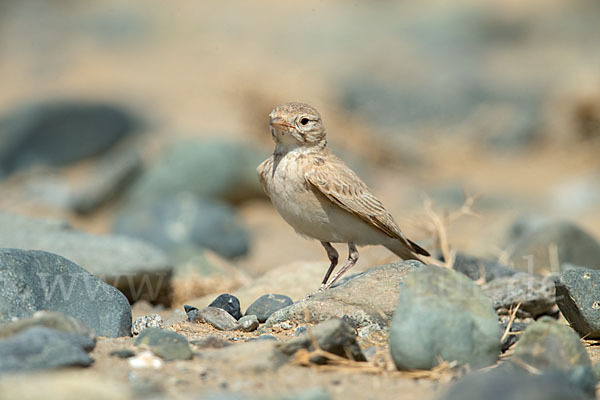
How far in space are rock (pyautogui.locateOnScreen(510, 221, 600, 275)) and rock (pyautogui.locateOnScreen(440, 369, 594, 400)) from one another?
405cm

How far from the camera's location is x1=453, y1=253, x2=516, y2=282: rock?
614cm

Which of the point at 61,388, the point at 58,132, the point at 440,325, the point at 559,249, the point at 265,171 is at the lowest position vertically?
the point at 559,249

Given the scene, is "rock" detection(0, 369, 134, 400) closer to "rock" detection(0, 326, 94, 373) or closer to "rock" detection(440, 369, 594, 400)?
"rock" detection(0, 326, 94, 373)

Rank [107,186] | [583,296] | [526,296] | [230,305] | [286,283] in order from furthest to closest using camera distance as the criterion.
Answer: [107,186] → [286,283] → [526,296] → [230,305] → [583,296]

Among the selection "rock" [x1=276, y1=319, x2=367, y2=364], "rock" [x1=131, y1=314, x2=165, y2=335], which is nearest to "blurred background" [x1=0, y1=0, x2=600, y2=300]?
"rock" [x1=131, y1=314, x2=165, y2=335]

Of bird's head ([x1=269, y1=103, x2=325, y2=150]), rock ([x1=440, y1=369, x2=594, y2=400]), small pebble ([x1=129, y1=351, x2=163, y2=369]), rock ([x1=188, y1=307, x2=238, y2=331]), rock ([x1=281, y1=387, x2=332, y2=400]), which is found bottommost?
rock ([x1=188, y1=307, x2=238, y2=331])

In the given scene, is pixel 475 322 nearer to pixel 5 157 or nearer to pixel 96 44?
pixel 5 157

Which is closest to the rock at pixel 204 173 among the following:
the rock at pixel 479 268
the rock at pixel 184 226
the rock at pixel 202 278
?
the rock at pixel 184 226

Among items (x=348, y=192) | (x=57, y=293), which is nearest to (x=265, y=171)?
(x=348, y=192)

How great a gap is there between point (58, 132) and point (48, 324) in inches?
444

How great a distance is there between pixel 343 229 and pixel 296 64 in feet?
45.7

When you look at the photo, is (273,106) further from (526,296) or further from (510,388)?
(510,388)

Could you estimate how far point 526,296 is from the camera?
5.42 meters

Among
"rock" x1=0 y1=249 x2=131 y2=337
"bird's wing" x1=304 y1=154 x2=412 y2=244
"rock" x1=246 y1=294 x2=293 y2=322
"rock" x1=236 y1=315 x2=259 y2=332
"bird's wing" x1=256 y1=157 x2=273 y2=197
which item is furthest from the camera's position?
"bird's wing" x1=256 y1=157 x2=273 y2=197
